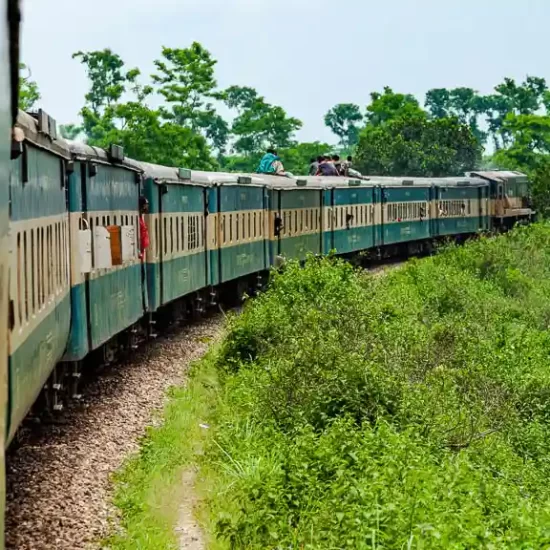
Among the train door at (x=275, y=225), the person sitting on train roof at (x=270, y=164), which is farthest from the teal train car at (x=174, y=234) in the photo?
the person sitting on train roof at (x=270, y=164)

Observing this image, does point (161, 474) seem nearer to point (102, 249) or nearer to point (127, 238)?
point (102, 249)

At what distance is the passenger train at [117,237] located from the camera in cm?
652

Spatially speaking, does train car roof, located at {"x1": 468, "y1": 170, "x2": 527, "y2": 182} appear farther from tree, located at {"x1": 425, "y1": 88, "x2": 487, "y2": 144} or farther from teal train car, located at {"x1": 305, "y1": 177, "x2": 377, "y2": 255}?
tree, located at {"x1": 425, "y1": 88, "x2": 487, "y2": 144}

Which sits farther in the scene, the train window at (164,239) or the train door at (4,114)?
the train window at (164,239)

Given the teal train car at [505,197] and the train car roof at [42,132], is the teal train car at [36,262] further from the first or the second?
the teal train car at [505,197]

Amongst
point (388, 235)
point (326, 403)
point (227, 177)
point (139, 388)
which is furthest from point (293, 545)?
point (388, 235)

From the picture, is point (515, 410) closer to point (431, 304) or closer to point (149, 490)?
point (149, 490)

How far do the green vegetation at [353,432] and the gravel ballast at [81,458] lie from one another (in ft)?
0.88

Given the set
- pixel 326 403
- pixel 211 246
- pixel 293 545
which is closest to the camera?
pixel 293 545

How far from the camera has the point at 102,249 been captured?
12734 mm

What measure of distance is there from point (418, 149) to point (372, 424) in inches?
2415

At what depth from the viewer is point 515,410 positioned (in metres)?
14.2

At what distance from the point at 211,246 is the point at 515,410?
335 inches

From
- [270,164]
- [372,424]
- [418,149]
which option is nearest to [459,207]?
[270,164]
